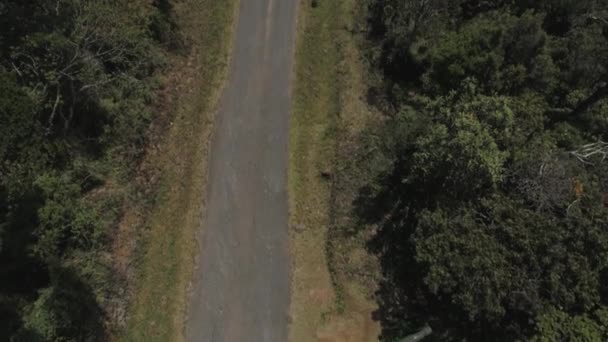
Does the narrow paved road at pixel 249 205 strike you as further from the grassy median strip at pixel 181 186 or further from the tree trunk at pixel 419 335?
the tree trunk at pixel 419 335

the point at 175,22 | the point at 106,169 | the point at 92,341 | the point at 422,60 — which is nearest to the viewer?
the point at 92,341

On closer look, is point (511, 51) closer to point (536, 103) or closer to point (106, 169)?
point (536, 103)

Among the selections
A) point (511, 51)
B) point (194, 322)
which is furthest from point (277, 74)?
point (194, 322)

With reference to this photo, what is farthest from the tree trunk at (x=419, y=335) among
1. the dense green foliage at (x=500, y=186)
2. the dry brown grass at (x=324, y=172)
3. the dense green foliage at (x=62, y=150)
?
the dense green foliage at (x=62, y=150)

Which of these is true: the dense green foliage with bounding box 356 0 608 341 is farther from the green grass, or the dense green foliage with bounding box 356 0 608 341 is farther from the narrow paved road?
the narrow paved road

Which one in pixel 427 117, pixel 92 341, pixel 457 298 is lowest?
pixel 92 341

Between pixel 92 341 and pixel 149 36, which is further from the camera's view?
pixel 149 36
